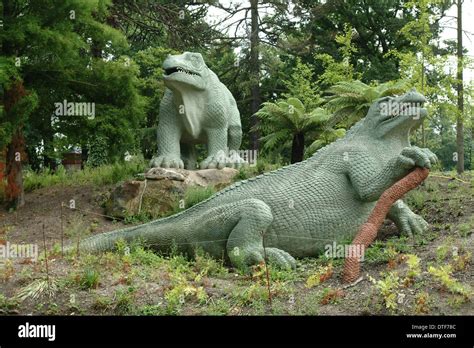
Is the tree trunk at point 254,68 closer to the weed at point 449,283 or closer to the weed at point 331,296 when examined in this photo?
the weed at point 331,296

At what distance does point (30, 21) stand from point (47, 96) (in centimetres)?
179

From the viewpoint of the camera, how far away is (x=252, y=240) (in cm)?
775

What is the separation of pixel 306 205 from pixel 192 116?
15.8ft

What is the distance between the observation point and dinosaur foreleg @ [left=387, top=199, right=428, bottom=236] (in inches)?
345

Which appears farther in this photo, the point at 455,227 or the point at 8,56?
the point at 8,56

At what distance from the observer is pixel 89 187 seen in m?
13.9

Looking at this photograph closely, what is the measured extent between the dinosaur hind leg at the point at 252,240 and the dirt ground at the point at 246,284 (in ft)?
0.65

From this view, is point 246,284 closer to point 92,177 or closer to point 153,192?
point 153,192

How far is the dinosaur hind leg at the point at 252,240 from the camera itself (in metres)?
7.60

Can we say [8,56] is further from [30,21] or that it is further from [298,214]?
[298,214]

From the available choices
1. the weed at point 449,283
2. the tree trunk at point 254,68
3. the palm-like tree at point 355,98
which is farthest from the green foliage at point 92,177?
the tree trunk at point 254,68

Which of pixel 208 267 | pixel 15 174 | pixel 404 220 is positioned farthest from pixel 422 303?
pixel 15 174

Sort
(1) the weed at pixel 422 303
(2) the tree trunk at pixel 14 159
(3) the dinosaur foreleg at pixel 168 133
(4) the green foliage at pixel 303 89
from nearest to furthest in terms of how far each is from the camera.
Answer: (1) the weed at pixel 422 303, (2) the tree trunk at pixel 14 159, (3) the dinosaur foreleg at pixel 168 133, (4) the green foliage at pixel 303 89

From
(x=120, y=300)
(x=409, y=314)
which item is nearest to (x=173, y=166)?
(x=120, y=300)
